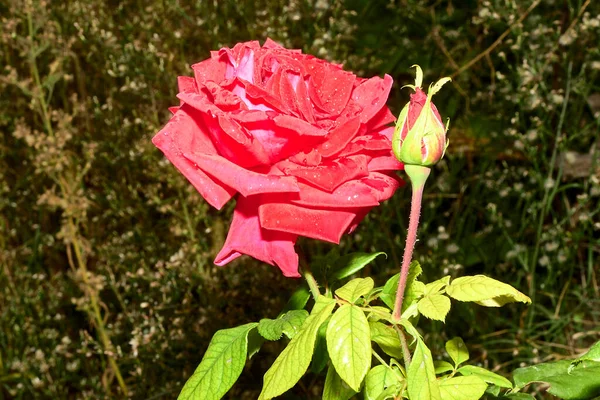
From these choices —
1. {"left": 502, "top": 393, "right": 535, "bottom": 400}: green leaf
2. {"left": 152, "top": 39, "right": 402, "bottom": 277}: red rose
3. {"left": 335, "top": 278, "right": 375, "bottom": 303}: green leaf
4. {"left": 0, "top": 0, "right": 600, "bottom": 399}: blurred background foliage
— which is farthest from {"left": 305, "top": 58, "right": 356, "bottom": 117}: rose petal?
{"left": 0, "top": 0, "right": 600, "bottom": 399}: blurred background foliage

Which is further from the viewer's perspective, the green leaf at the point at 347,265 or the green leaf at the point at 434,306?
the green leaf at the point at 347,265

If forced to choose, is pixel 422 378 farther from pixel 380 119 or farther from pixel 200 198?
pixel 200 198

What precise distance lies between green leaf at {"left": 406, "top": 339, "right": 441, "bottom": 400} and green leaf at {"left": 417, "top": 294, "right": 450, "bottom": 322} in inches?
0.7

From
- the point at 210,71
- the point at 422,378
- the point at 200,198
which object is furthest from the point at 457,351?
the point at 200,198

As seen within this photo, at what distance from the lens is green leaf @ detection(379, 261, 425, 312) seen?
0.46 m

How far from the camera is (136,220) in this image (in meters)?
1.62

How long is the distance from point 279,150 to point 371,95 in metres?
0.08

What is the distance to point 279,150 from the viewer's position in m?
0.45

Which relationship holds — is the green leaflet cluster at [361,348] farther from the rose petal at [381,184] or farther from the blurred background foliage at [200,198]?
the blurred background foliage at [200,198]

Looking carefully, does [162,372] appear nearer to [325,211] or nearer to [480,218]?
[480,218]

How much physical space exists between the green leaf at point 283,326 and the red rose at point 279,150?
36 mm

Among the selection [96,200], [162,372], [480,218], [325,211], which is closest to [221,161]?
[325,211]

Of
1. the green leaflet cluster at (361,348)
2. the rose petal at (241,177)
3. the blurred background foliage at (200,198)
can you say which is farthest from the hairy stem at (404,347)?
the blurred background foliage at (200,198)

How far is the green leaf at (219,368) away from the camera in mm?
442
